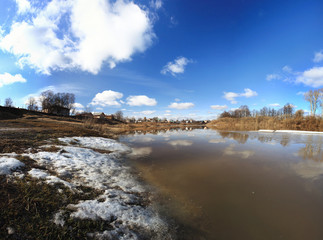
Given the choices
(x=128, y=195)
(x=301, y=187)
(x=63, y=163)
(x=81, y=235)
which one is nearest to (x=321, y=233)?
(x=301, y=187)

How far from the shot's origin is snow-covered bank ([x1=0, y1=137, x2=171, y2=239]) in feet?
9.10

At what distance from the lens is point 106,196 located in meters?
3.84

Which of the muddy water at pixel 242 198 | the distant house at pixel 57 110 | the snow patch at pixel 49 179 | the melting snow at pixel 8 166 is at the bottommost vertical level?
the muddy water at pixel 242 198

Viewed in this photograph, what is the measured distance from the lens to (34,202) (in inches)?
113

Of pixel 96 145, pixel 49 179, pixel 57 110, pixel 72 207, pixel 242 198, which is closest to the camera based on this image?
pixel 72 207

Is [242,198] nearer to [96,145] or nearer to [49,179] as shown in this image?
[49,179]

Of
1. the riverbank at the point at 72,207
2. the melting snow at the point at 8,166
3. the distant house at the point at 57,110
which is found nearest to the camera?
the riverbank at the point at 72,207

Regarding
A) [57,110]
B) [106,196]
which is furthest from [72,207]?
[57,110]

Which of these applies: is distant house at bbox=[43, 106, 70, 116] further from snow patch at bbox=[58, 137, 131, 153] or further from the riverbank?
the riverbank

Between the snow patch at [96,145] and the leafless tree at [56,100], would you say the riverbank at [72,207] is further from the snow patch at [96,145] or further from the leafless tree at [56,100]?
the leafless tree at [56,100]

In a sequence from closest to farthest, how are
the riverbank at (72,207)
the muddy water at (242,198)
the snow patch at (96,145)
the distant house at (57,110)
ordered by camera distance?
the riverbank at (72,207) → the muddy water at (242,198) → the snow patch at (96,145) → the distant house at (57,110)

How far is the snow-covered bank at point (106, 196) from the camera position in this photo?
277 cm

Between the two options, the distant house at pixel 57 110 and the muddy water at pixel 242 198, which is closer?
the muddy water at pixel 242 198

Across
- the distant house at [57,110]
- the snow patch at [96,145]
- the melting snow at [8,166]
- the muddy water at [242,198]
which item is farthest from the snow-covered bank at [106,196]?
the distant house at [57,110]
